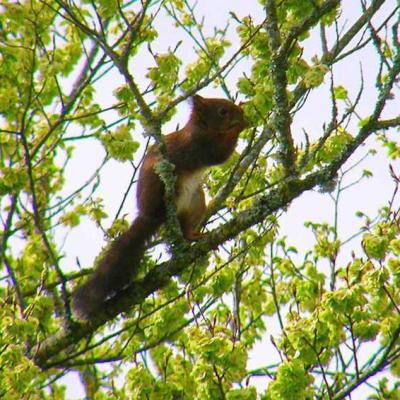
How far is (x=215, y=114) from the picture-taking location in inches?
239

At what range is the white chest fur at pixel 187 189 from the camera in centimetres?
542

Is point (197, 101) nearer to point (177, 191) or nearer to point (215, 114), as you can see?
point (215, 114)

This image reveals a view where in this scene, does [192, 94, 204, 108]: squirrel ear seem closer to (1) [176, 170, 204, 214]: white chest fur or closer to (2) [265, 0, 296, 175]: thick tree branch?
(1) [176, 170, 204, 214]: white chest fur

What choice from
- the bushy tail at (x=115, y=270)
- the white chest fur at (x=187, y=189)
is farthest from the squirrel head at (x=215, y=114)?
the bushy tail at (x=115, y=270)

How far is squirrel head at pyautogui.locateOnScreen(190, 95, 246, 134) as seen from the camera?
598cm

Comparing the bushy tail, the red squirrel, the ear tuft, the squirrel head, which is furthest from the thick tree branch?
the ear tuft

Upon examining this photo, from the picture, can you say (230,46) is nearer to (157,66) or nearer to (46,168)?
(157,66)

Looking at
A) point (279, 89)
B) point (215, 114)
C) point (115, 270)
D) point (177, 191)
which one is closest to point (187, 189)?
point (177, 191)

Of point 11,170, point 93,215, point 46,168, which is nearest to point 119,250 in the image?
point 93,215

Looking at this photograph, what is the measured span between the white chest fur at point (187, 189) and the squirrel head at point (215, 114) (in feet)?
1.45

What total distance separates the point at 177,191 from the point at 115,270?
821 millimetres

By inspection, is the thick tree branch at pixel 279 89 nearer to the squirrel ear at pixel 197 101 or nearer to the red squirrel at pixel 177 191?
the red squirrel at pixel 177 191

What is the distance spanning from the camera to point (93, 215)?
5.18 metres

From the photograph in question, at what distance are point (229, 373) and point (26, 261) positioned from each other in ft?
9.75
